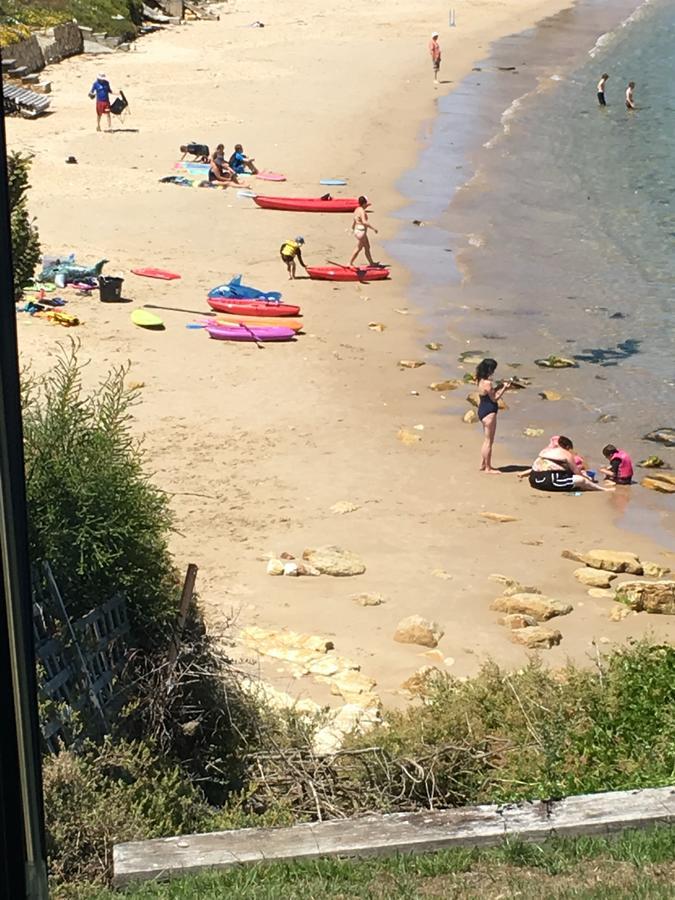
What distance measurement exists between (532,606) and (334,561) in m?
1.94

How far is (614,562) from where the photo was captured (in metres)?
12.7

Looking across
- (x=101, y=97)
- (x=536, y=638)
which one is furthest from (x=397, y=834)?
(x=101, y=97)

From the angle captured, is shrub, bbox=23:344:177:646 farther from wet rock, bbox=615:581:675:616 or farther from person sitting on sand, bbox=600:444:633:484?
person sitting on sand, bbox=600:444:633:484

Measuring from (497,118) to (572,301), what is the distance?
16.8 m

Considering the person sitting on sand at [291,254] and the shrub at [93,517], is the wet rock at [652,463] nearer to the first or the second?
the person sitting on sand at [291,254]

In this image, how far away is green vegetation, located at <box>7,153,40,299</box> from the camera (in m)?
16.8

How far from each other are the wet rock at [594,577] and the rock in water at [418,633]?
6.60ft

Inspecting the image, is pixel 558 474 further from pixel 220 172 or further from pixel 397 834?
pixel 220 172

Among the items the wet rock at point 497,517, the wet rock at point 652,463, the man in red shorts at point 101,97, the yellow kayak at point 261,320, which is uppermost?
the man in red shorts at point 101,97

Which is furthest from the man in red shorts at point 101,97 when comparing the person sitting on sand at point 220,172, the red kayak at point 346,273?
the red kayak at point 346,273

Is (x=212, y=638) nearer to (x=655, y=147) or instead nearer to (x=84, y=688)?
(x=84, y=688)

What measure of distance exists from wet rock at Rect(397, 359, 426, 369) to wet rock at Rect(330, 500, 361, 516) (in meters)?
4.96

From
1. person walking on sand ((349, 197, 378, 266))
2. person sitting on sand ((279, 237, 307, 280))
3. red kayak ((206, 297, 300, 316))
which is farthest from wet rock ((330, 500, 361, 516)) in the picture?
person walking on sand ((349, 197, 378, 266))

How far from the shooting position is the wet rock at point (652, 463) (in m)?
15.7
